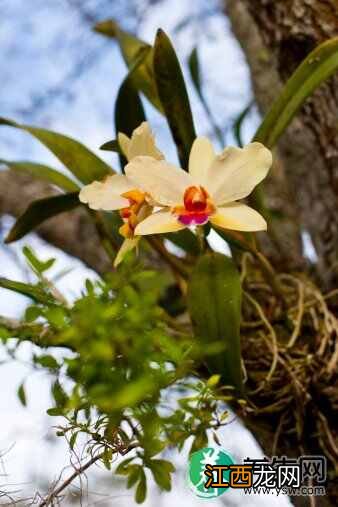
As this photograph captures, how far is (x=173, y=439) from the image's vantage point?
53 centimetres

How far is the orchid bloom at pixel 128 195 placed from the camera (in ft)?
1.95

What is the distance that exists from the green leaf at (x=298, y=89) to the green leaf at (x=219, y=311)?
0.19 metres

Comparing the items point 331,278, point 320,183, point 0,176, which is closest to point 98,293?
point 331,278

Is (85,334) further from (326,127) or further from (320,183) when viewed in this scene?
(320,183)

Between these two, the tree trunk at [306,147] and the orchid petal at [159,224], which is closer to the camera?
the orchid petal at [159,224]

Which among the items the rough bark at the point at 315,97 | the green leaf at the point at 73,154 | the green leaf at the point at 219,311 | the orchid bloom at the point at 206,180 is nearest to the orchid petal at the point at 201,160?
the orchid bloom at the point at 206,180

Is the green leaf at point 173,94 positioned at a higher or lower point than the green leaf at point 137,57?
lower

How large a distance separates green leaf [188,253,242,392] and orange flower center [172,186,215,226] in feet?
0.33

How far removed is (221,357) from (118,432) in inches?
5.9

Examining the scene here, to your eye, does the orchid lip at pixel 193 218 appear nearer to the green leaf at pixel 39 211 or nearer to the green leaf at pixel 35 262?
the green leaf at pixel 35 262

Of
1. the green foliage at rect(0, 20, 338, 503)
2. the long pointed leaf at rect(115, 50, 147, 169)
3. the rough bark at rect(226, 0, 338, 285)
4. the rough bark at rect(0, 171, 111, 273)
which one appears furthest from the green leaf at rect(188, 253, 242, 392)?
the rough bark at rect(0, 171, 111, 273)

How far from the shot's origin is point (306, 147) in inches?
52.3

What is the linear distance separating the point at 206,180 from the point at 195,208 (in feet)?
0.10

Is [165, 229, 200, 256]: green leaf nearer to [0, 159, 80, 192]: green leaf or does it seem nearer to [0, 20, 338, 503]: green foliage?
[0, 20, 338, 503]: green foliage
